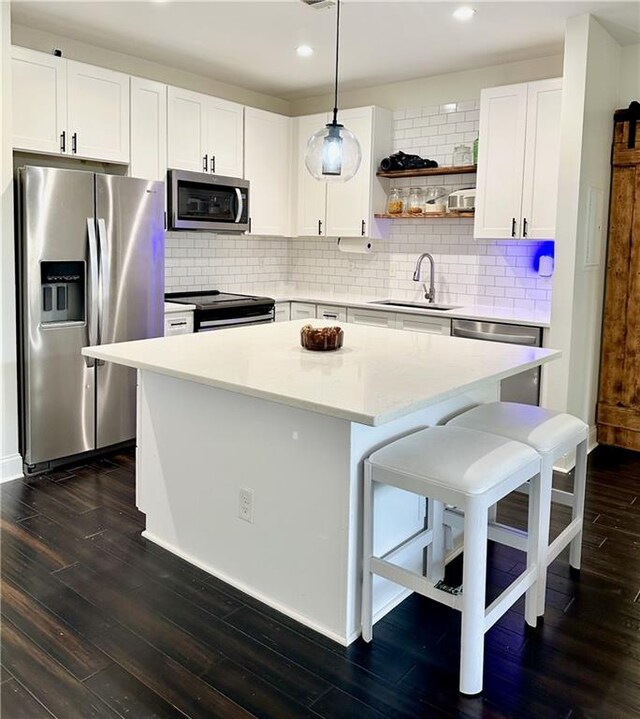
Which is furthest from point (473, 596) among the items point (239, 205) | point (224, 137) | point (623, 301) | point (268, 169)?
point (268, 169)

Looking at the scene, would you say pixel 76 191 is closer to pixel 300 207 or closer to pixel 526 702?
pixel 300 207

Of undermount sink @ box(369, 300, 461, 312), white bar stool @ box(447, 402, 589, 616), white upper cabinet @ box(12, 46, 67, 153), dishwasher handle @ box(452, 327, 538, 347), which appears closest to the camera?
white bar stool @ box(447, 402, 589, 616)

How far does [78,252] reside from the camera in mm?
3863

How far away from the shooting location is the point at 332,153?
281 centimetres

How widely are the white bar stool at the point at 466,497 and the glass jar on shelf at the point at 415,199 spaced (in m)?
3.06

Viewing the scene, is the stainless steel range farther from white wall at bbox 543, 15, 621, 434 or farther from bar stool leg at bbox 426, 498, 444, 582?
bar stool leg at bbox 426, 498, 444, 582

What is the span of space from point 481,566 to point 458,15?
317 centimetres

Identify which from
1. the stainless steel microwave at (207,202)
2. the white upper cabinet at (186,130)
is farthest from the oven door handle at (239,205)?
the white upper cabinet at (186,130)

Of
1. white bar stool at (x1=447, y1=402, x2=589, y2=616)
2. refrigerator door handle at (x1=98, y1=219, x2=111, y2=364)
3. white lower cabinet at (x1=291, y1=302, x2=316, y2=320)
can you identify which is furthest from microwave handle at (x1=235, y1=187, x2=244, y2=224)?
white bar stool at (x1=447, y1=402, x2=589, y2=616)

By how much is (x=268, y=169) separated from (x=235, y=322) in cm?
146

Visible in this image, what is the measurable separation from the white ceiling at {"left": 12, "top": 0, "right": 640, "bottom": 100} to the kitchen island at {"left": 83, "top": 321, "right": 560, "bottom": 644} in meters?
1.99

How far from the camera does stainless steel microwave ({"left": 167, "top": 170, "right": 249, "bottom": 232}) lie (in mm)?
4688

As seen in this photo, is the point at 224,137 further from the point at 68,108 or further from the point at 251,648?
the point at 251,648

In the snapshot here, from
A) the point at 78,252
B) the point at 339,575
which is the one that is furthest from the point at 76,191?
the point at 339,575
